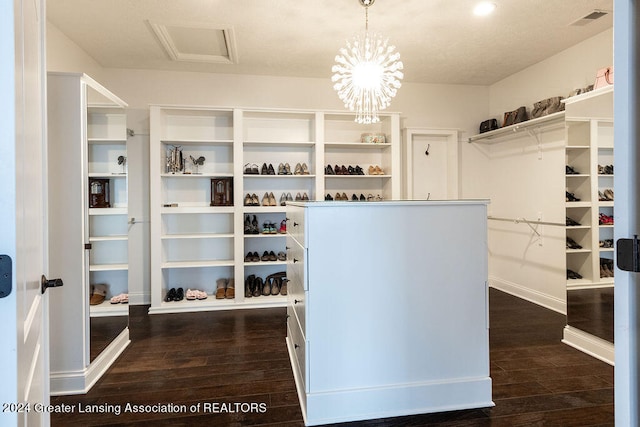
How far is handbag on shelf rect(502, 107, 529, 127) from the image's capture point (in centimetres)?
382

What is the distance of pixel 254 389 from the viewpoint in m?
2.09

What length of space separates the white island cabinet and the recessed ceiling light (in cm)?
186

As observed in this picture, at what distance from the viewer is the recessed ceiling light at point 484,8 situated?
2.64m

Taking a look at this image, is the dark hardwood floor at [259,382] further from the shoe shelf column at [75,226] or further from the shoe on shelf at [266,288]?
the shoe on shelf at [266,288]

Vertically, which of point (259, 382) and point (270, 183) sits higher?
point (270, 183)

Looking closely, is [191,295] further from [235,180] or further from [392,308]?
[392,308]

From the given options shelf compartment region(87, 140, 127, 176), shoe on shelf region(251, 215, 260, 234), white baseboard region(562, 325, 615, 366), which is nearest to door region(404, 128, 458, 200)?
shoe on shelf region(251, 215, 260, 234)

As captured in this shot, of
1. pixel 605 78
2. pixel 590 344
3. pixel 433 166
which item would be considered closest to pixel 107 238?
pixel 590 344

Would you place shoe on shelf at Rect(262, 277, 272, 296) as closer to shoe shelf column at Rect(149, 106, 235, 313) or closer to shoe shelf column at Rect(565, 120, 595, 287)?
shoe shelf column at Rect(149, 106, 235, 313)

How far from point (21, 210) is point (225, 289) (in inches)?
133

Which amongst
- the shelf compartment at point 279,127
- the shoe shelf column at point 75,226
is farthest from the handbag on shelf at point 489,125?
the shoe shelf column at point 75,226

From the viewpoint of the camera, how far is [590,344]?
260 centimetres

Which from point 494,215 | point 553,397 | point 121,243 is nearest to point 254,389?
point 121,243

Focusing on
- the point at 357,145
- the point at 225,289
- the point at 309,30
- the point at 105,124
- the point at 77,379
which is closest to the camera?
the point at 77,379
